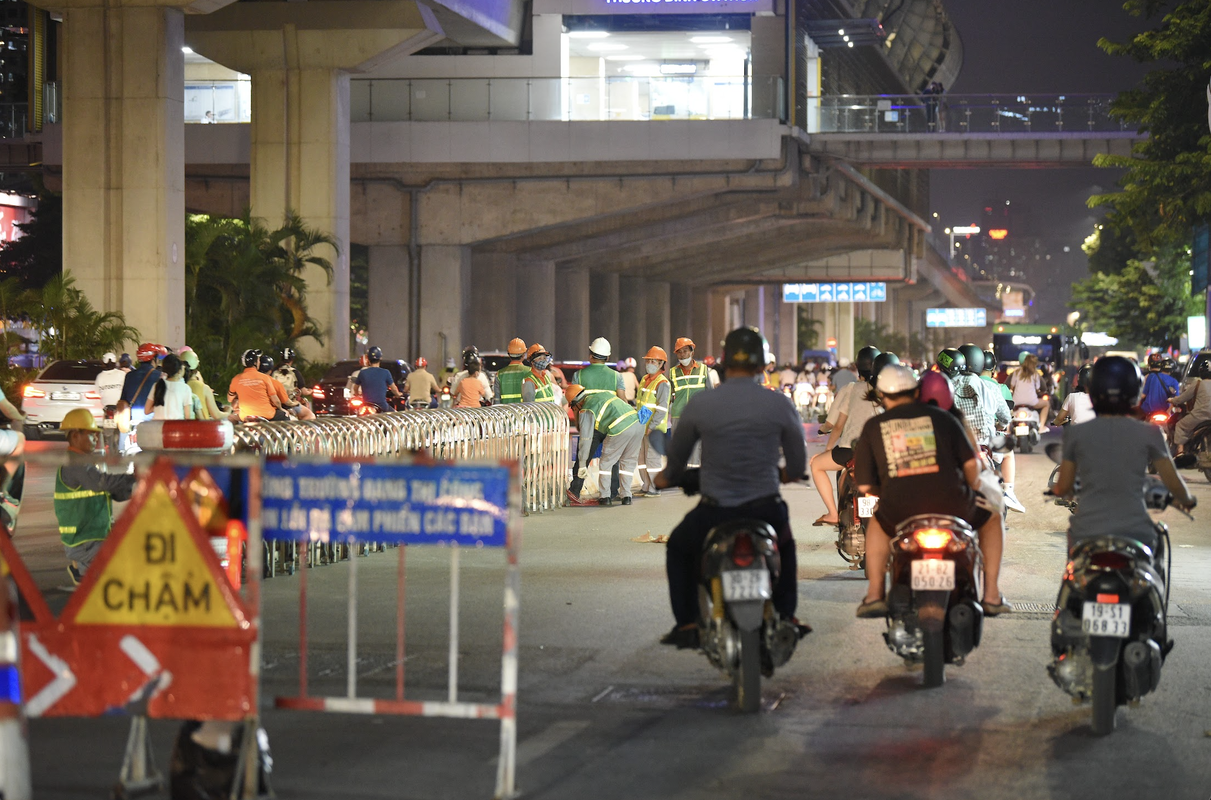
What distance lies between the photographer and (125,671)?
18.6 ft

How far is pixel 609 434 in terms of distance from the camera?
18.0 metres

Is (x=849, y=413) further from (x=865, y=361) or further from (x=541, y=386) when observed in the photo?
(x=541, y=386)

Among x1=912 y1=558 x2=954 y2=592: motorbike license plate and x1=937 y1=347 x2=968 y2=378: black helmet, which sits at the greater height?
x1=937 y1=347 x2=968 y2=378: black helmet

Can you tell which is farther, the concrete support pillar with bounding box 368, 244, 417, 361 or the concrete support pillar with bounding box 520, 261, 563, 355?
the concrete support pillar with bounding box 520, 261, 563, 355

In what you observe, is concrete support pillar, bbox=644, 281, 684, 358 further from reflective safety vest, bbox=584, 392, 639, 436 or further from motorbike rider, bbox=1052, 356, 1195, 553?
motorbike rider, bbox=1052, 356, 1195, 553

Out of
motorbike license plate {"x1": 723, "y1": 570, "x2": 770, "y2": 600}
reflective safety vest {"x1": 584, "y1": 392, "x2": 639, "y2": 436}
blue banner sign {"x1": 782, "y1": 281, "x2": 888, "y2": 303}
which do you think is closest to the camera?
motorbike license plate {"x1": 723, "y1": 570, "x2": 770, "y2": 600}

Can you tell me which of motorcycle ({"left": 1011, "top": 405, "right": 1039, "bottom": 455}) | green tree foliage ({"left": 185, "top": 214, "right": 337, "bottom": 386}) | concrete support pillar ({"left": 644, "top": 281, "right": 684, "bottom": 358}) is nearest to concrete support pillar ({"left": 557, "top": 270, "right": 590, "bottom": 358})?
concrete support pillar ({"left": 644, "top": 281, "right": 684, "bottom": 358})

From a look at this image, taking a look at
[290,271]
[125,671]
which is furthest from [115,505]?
[290,271]

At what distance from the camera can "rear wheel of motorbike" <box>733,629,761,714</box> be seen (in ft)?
23.7

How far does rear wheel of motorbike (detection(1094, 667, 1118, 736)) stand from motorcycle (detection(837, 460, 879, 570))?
453cm

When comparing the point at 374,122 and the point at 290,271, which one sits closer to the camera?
the point at 290,271

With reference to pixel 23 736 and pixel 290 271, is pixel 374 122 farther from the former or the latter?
pixel 23 736

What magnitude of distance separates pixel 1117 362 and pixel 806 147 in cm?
3948

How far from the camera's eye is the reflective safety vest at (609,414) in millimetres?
17938
